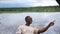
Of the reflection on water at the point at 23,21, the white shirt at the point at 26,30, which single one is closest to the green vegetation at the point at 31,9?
the reflection on water at the point at 23,21

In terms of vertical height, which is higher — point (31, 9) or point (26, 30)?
point (31, 9)

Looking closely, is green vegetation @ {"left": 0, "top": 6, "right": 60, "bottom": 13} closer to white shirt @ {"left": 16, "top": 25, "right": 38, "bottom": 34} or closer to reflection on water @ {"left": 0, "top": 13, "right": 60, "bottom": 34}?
reflection on water @ {"left": 0, "top": 13, "right": 60, "bottom": 34}

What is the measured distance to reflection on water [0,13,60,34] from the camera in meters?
1.40

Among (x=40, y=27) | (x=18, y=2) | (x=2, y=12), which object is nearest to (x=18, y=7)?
(x=18, y=2)

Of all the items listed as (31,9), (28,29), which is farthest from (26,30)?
(31,9)

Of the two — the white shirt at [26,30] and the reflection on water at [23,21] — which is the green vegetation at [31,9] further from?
the white shirt at [26,30]

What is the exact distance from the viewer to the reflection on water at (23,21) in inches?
55.1

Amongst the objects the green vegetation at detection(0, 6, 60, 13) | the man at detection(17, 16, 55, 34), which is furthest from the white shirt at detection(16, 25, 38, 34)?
the green vegetation at detection(0, 6, 60, 13)

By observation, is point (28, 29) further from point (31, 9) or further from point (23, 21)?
point (31, 9)

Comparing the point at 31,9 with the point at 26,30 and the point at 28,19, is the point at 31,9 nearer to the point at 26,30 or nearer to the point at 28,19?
the point at 28,19

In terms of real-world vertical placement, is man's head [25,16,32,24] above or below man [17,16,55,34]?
above

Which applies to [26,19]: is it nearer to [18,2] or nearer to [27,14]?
[27,14]

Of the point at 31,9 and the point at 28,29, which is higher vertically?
the point at 31,9

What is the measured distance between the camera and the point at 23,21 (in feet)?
4.64
